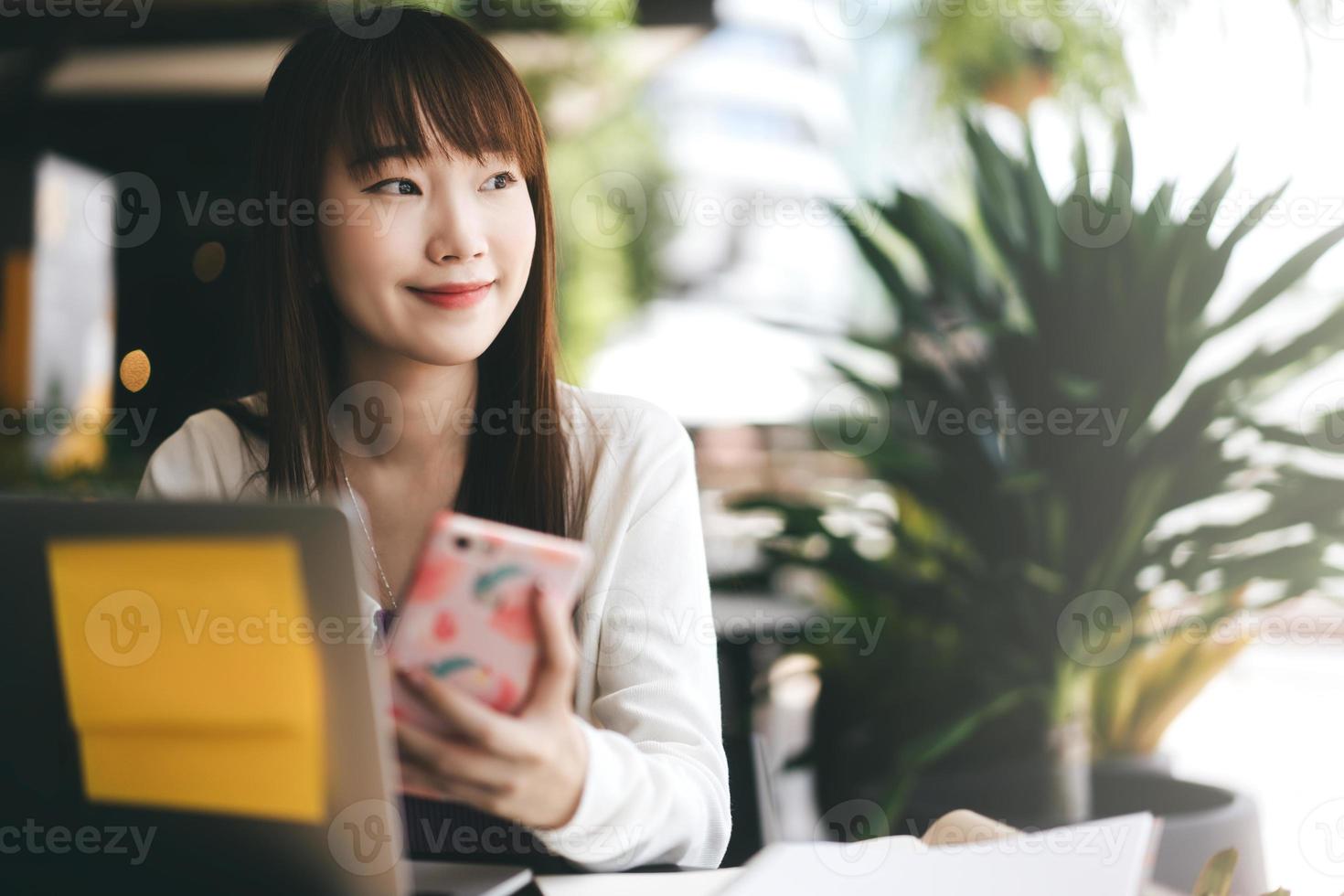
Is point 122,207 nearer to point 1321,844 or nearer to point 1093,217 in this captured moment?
point 1093,217

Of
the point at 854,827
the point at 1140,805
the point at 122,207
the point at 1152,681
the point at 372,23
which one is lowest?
the point at 854,827

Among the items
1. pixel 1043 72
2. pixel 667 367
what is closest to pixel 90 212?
pixel 667 367

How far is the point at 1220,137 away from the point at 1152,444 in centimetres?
108

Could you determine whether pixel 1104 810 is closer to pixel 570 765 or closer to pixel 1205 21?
pixel 570 765

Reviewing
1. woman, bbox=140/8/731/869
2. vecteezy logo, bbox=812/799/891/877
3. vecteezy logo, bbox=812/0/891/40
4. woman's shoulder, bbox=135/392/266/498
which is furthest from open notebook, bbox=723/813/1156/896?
vecteezy logo, bbox=812/0/891/40

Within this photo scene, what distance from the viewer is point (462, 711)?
0.68 metres

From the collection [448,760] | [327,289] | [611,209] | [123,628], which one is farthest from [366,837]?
[611,209]

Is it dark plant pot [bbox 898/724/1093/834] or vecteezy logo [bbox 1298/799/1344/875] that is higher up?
dark plant pot [bbox 898/724/1093/834]

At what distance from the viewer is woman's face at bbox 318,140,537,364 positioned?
119 centimetres

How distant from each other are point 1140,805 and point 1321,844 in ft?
3.76

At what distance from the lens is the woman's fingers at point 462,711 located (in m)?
0.68

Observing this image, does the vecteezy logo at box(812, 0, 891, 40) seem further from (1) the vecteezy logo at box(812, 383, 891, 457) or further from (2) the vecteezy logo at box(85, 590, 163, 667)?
(2) the vecteezy logo at box(85, 590, 163, 667)

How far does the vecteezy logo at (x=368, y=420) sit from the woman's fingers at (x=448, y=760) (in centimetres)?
70

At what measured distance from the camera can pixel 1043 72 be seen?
369 centimetres
